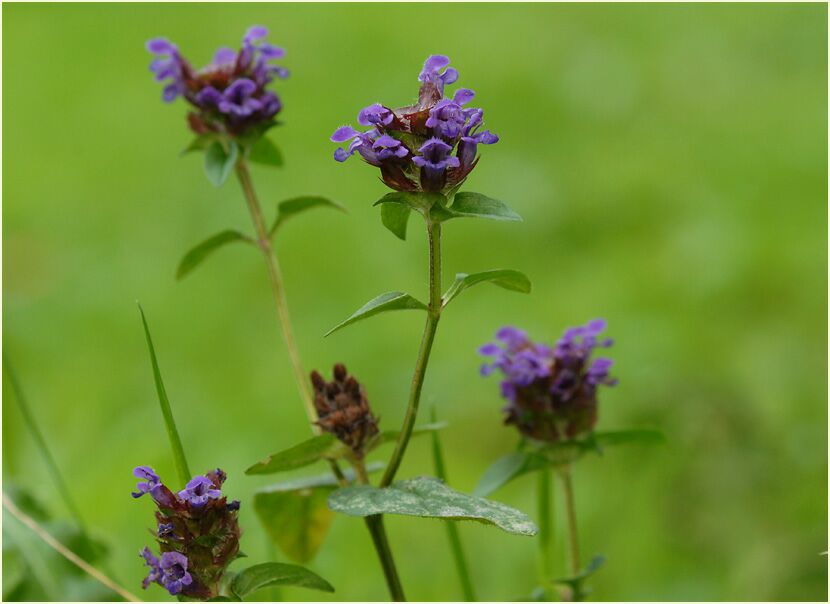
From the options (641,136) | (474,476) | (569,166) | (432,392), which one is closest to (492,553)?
(474,476)

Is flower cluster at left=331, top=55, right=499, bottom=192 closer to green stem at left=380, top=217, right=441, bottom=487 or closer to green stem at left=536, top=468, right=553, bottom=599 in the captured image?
green stem at left=380, top=217, right=441, bottom=487

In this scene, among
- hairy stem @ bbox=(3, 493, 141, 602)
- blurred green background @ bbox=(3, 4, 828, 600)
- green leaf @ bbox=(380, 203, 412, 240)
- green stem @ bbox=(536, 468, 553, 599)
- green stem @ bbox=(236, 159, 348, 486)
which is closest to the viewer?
green leaf @ bbox=(380, 203, 412, 240)

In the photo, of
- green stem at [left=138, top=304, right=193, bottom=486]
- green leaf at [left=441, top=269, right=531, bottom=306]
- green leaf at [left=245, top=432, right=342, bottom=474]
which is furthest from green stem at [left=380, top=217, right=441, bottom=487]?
green stem at [left=138, top=304, right=193, bottom=486]

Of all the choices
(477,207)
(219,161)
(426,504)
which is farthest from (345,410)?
(219,161)

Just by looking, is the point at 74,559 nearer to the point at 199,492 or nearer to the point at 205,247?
the point at 199,492

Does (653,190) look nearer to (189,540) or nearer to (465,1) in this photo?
(465,1)

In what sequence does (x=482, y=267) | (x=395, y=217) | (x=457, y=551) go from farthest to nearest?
1. (x=482, y=267)
2. (x=457, y=551)
3. (x=395, y=217)

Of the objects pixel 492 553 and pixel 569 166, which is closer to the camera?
pixel 492 553
